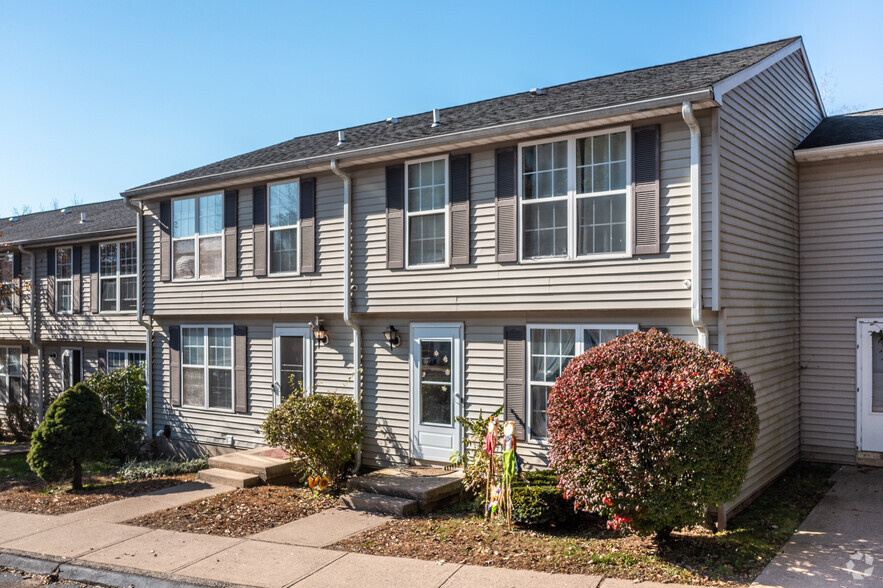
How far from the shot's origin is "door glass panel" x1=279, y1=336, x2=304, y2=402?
11703 millimetres

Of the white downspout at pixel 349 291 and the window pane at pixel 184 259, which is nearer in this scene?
the white downspout at pixel 349 291

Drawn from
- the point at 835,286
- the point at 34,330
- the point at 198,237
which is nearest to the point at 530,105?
the point at 835,286

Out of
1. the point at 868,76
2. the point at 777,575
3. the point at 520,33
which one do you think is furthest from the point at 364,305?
the point at 868,76

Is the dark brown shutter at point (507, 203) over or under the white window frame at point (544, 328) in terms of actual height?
over

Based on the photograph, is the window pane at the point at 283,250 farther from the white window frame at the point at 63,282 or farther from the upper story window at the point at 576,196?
the white window frame at the point at 63,282

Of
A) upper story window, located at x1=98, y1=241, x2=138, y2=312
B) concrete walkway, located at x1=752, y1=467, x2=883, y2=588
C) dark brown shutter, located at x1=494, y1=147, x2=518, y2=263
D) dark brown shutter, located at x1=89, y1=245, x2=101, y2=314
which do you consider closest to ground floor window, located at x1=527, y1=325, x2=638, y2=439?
dark brown shutter, located at x1=494, y1=147, x2=518, y2=263

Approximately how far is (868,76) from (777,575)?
77.3 ft

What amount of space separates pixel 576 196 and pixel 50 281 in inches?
559

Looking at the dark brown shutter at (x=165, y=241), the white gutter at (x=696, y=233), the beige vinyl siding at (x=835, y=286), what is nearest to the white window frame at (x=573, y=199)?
the white gutter at (x=696, y=233)

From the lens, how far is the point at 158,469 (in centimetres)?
1184

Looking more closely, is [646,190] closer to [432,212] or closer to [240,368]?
[432,212]

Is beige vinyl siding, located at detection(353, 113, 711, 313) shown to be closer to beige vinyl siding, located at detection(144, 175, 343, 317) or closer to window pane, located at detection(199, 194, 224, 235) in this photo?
beige vinyl siding, located at detection(144, 175, 343, 317)

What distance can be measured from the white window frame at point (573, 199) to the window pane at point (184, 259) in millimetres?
6915

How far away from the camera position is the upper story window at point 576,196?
27.6 feet
